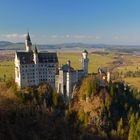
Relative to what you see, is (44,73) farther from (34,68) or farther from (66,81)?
(66,81)

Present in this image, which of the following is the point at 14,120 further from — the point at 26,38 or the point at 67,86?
the point at 26,38

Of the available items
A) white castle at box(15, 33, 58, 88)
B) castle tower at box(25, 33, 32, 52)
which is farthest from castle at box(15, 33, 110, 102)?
castle tower at box(25, 33, 32, 52)

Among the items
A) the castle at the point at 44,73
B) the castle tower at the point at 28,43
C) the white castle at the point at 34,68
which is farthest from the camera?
the castle tower at the point at 28,43

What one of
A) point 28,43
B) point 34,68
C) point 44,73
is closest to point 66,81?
point 44,73

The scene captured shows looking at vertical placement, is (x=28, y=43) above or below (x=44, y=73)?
above

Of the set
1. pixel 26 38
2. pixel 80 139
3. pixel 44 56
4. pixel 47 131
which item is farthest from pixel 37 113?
pixel 26 38

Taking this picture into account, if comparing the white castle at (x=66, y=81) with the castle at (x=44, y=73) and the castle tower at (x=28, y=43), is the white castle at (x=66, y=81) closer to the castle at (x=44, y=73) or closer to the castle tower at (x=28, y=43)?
the castle at (x=44, y=73)

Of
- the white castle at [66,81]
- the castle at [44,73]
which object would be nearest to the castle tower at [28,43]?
the castle at [44,73]

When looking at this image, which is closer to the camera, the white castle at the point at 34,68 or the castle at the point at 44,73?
the white castle at the point at 34,68
